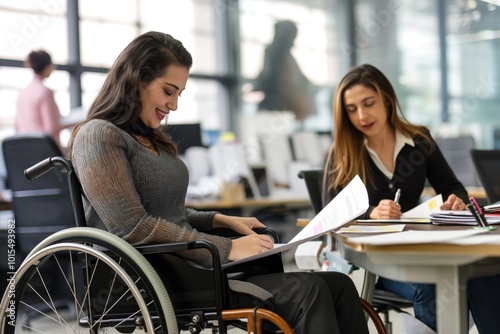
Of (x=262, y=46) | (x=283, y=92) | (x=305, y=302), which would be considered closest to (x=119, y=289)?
(x=305, y=302)

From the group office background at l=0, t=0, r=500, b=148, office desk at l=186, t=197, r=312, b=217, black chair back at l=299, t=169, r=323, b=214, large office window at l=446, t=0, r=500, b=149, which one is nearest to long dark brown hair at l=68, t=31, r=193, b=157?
black chair back at l=299, t=169, r=323, b=214

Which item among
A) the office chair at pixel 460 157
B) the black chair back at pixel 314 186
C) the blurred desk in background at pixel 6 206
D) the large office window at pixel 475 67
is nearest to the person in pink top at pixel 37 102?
the blurred desk in background at pixel 6 206

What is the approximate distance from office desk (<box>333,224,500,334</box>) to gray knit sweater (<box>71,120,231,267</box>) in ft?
1.67

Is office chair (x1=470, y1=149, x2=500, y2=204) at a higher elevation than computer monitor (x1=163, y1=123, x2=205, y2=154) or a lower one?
lower

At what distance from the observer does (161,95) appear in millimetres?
1771

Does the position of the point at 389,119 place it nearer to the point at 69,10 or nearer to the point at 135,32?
the point at 69,10

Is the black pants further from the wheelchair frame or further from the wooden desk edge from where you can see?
the wooden desk edge

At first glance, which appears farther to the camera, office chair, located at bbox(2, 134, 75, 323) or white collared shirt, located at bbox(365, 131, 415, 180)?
office chair, located at bbox(2, 134, 75, 323)

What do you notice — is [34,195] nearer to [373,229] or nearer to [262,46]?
[373,229]

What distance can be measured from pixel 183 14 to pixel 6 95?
2.94 m

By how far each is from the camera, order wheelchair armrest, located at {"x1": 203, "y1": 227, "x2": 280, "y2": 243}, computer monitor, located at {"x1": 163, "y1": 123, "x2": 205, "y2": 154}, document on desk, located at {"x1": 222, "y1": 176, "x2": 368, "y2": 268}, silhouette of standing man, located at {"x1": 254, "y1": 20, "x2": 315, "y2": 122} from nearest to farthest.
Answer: document on desk, located at {"x1": 222, "y1": 176, "x2": 368, "y2": 268}
wheelchair armrest, located at {"x1": 203, "y1": 227, "x2": 280, "y2": 243}
computer monitor, located at {"x1": 163, "y1": 123, "x2": 205, "y2": 154}
silhouette of standing man, located at {"x1": 254, "y1": 20, "x2": 315, "y2": 122}

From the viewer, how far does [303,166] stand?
19.6 ft

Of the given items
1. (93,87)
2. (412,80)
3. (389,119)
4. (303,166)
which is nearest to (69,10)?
(93,87)

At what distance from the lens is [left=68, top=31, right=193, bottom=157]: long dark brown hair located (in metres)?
1.74
